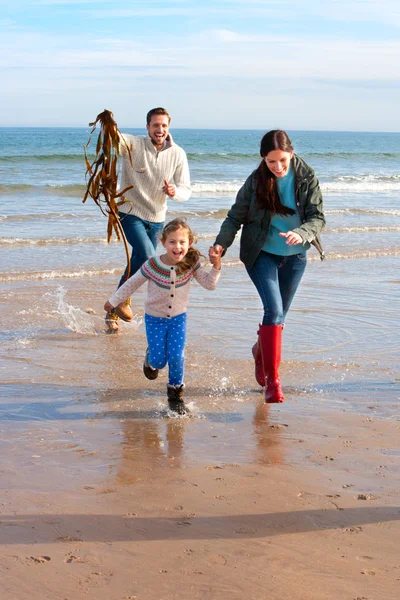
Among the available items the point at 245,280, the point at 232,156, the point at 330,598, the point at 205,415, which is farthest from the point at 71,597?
the point at 232,156

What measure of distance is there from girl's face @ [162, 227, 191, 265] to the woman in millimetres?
203

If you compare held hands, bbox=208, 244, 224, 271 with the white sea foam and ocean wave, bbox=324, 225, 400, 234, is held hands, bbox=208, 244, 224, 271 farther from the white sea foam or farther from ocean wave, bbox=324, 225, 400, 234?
the white sea foam

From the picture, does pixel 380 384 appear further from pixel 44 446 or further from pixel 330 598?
pixel 330 598

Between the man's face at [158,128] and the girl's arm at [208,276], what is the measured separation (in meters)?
1.83

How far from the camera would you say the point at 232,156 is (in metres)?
41.5

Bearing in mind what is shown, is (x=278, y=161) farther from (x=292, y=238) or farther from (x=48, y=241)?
(x=48, y=241)

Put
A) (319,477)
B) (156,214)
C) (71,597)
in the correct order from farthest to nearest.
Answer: (156,214), (319,477), (71,597)

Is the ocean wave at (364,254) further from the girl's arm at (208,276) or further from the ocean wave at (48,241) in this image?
the girl's arm at (208,276)

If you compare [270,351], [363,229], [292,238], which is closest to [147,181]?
[270,351]

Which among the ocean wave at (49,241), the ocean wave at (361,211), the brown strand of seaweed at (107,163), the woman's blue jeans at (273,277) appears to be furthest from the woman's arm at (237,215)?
the ocean wave at (361,211)

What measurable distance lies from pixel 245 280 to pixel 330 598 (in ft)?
23.2

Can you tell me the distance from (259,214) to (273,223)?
0.11 m

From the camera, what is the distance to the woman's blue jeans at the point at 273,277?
17.1ft

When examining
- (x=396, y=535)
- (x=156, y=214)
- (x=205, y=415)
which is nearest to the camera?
(x=396, y=535)
